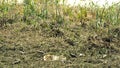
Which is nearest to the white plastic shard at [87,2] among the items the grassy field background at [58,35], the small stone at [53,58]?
the grassy field background at [58,35]

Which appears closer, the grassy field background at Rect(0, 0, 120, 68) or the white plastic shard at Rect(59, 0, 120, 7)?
the grassy field background at Rect(0, 0, 120, 68)

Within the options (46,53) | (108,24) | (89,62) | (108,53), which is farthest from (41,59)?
(108,24)

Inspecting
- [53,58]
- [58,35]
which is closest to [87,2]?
[58,35]

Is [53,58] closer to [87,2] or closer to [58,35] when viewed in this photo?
[58,35]

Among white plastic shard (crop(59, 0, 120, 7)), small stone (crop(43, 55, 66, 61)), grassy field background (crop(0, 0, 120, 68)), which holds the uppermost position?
white plastic shard (crop(59, 0, 120, 7))

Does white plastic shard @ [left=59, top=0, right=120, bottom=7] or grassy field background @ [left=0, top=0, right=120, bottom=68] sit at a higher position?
white plastic shard @ [left=59, top=0, right=120, bottom=7]

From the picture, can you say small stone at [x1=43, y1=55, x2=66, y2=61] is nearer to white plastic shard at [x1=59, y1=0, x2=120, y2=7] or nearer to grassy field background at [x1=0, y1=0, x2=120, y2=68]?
grassy field background at [x1=0, y1=0, x2=120, y2=68]

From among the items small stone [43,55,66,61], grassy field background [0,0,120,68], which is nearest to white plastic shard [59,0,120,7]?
grassy field background [0,0,120,68]

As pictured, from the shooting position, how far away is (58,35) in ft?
14.0

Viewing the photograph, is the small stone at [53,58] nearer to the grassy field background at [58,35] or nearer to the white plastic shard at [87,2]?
the grassy field background at [58,35]

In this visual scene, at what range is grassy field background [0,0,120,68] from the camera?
144 inches

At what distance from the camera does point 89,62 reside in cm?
366

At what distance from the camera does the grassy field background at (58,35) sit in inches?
144

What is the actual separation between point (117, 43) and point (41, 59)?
3.07 feet
